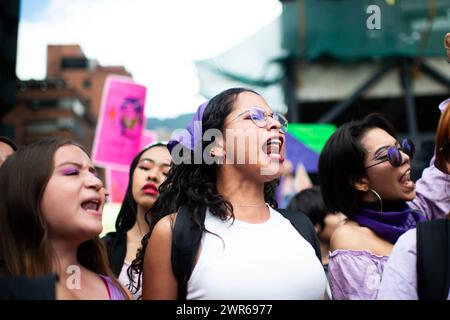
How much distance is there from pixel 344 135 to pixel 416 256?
1052 mm

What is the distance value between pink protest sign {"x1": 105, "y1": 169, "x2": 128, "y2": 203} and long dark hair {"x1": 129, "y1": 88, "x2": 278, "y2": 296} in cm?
265

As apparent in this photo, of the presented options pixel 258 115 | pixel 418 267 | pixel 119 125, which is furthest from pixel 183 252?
pixel 119 125

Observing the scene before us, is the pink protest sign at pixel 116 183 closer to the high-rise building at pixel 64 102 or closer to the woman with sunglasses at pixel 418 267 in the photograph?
the woman with sunglasses at pixel 418 267

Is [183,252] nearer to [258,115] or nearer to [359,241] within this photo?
[258,115]

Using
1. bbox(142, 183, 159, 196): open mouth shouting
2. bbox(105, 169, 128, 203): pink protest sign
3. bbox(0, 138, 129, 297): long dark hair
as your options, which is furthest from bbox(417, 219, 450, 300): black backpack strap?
bbox(105, 169, 128, 203): pink protest sign

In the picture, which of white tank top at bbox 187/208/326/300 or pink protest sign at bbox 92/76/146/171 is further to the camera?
pink protest sign at bbox 92/76/146/171

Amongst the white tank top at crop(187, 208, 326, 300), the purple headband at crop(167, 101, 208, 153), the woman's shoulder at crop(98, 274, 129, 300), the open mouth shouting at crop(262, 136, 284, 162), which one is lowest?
the woman's shoulder at crop(98, 274, 129, 300)

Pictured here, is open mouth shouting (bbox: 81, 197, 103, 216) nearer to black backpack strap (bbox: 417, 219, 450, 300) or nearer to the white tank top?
the white tank top

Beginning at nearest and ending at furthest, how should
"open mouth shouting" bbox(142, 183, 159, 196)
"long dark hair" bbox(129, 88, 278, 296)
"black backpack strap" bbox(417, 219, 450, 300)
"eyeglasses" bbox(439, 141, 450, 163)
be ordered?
"black backpack strap" bbox(417, 219, 450, 300), "eyeglasses" bbox(439, 141, 450, 163), "long dark hair" bbox(129, 88, 278, 296), "open mouth shouting" bbox(142, 183, 159, 196)

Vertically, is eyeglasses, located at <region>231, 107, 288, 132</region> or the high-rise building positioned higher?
the high-rise building

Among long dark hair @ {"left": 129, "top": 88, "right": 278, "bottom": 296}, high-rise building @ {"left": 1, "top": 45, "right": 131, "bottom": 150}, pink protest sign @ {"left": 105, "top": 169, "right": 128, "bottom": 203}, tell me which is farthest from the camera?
high-rise building @ {"left": 1, "top": 45, "right": 131, "bottom": 150}

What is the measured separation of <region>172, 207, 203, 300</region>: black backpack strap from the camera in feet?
Answer: 6.03

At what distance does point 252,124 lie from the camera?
2125 millimetres

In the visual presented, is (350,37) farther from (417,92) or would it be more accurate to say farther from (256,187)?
(256,187)
